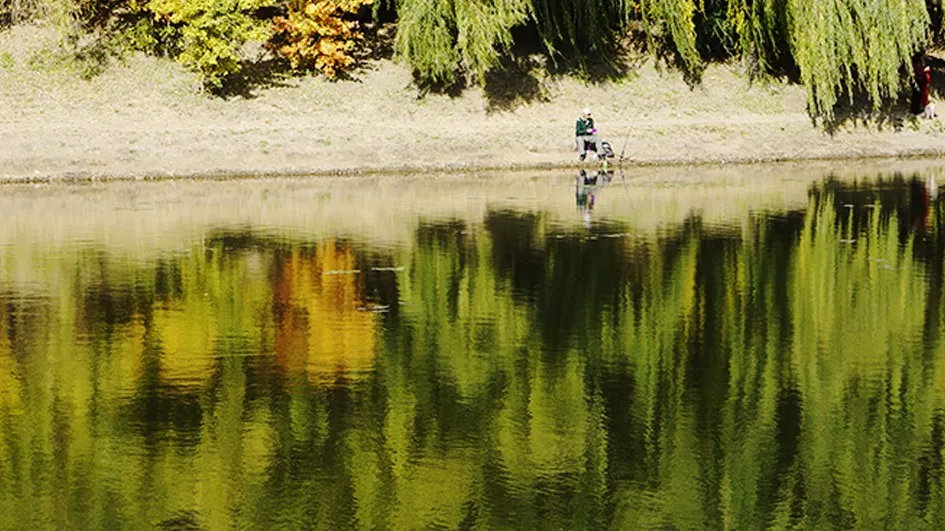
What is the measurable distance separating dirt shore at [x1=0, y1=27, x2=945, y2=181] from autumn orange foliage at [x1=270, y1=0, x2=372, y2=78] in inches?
29.2

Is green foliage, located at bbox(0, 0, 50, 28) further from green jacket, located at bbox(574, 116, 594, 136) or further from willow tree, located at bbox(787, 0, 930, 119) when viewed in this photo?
willow tree, located at bbox(787, 0, 930, 119)

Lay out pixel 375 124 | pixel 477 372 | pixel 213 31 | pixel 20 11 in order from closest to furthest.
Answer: pixel 477 372 < pixel 375 124 < pixel 213 31 < pixel 20 11

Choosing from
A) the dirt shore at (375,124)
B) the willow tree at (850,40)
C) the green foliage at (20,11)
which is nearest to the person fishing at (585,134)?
the dirt shore at (375,124)

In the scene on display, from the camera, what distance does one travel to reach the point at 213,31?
156 ft

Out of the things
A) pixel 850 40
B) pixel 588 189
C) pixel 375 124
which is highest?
pixel 850 40

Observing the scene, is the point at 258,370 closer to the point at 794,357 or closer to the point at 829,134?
the point at 794,357

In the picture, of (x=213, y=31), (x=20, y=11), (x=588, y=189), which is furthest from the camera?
(x=20, y=11)

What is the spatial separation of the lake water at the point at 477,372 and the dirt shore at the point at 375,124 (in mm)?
11435

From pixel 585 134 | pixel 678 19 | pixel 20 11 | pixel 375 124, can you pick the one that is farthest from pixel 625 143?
pixel 20 11

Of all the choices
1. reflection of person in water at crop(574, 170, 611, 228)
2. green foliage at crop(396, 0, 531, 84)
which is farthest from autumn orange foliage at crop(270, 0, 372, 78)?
reflection of person in water at crop(574, 170, 611, 228)

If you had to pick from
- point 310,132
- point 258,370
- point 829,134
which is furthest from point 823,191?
point 258,370

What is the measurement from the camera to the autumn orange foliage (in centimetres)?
4806

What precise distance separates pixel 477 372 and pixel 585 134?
2665cm

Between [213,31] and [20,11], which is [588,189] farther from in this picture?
[20,11]
